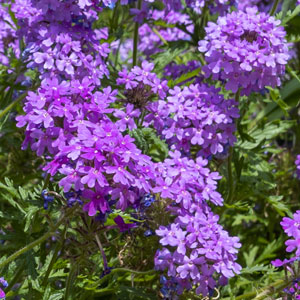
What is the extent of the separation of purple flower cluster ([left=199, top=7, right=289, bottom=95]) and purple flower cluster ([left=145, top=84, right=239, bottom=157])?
0.44ft

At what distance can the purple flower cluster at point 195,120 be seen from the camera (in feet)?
10.4

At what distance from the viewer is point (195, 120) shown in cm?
318

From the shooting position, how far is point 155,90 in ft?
10.3

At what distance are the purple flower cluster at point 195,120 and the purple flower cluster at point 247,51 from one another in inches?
5.3

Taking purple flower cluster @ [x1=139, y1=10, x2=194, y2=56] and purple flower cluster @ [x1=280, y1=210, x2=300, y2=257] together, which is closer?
purple flower cluster @ [x1=280, y1=210, x2=300, y2=257]

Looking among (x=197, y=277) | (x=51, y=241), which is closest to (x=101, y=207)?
(x=197, y=277)

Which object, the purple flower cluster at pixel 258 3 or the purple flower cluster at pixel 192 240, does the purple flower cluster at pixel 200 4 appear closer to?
the purple flower cluster at pixel 192 240

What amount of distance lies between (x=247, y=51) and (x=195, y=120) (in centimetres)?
43

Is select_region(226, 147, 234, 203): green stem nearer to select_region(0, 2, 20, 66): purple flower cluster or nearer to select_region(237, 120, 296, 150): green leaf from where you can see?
select_region(237, 120, 296, 150): green leaf

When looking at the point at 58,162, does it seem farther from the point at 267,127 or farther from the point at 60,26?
the point at 267,127

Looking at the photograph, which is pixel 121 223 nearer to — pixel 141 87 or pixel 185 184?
pixel 185 184

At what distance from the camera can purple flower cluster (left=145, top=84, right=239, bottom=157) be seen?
3.17 meters

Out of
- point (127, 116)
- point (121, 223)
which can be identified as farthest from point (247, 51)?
point (121, 223)

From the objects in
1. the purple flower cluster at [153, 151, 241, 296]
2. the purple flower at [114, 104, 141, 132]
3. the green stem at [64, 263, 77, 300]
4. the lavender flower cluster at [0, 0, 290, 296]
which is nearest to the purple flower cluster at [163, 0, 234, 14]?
the lavender flower cluster at [0, 0, 290, 296]
